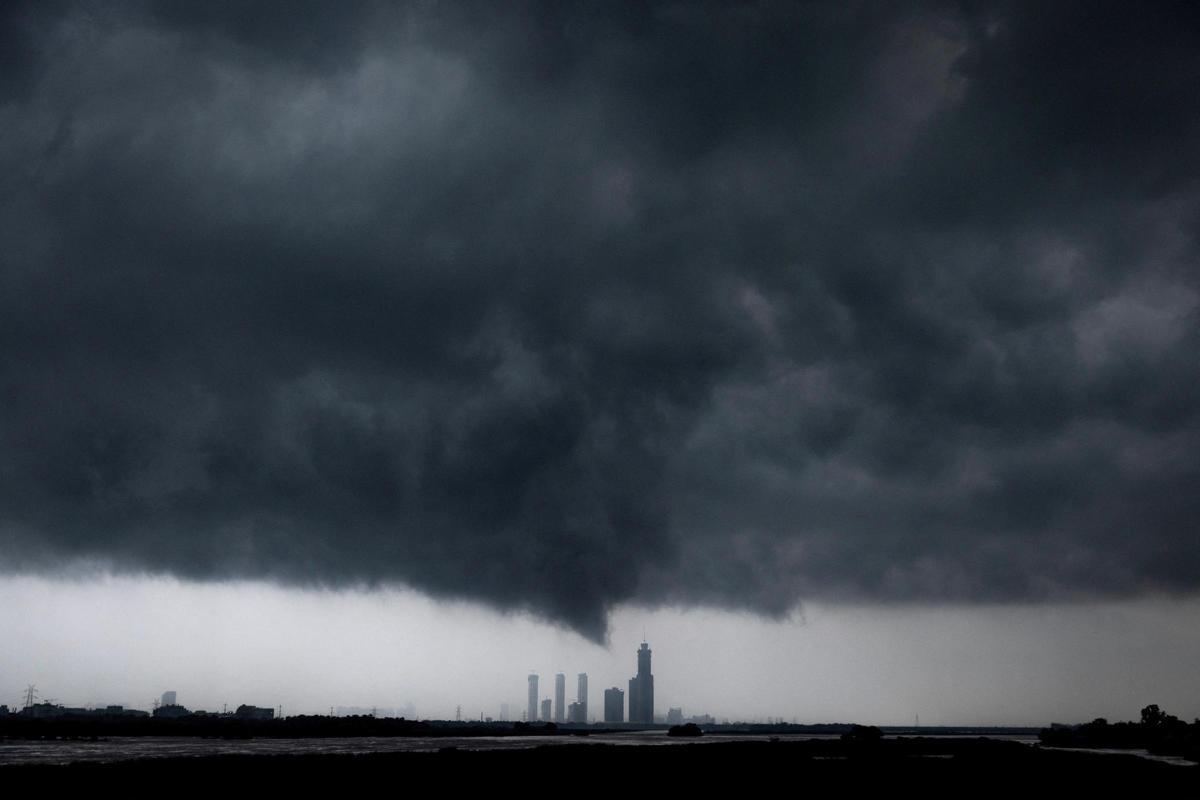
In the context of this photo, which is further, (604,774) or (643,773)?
(643,773)

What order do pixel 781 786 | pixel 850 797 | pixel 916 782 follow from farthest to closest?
pixel 916 782 < pixel 781 786 < pixel 850 797

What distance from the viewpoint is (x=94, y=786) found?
70.2m

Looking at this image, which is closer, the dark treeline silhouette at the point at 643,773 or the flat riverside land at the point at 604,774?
the flat riverside land at the point at 604,774

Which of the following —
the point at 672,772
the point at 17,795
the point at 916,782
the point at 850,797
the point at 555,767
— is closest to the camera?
the point at 17,795

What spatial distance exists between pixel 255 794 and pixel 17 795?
54.3ft

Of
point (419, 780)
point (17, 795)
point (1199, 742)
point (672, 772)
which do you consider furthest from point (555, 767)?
point (1199, 742)

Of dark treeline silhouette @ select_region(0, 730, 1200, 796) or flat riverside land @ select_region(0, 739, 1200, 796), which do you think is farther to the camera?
dark treeline silhouette @ select_region(0, 730, 1200, 796)

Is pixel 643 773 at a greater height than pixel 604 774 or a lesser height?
lesser

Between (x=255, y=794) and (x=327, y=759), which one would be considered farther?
(x=327, y=759)

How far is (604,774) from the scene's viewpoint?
3607 inches

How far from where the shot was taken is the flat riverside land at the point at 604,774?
76.2 m

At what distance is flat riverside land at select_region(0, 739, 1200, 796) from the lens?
76.2 meters

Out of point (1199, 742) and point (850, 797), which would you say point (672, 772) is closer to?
point (850, 797)

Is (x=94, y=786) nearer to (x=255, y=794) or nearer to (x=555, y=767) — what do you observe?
(x=255, y=794)
